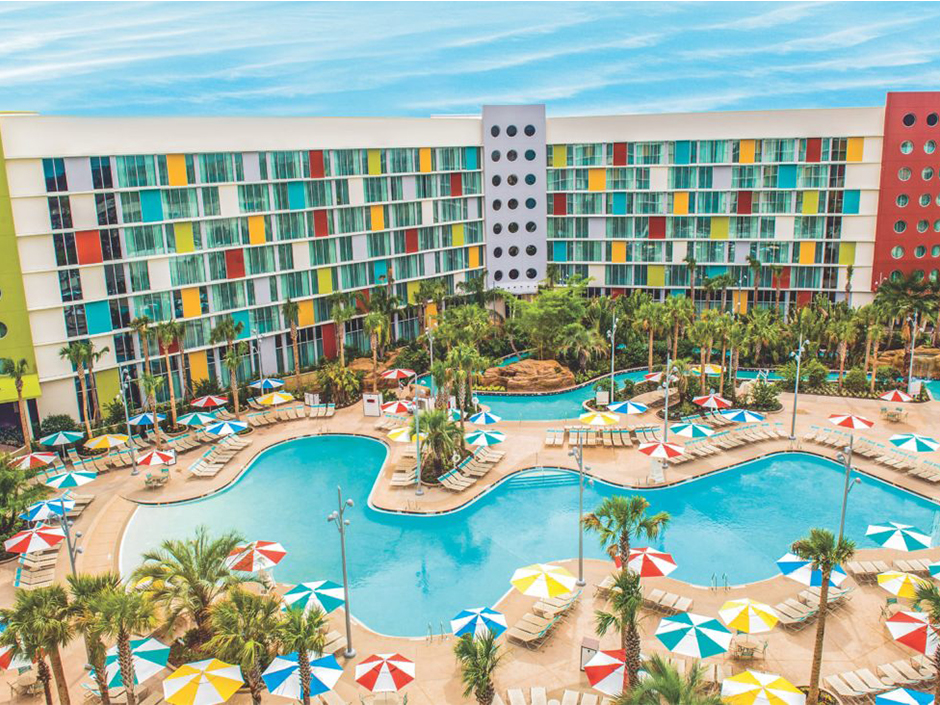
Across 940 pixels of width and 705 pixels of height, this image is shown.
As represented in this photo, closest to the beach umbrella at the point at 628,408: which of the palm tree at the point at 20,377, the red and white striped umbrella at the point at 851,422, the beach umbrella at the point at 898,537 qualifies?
the red and white striped umbrella at the point at 851,422

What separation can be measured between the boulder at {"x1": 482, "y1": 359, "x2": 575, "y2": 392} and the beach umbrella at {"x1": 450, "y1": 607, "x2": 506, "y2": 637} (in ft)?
91.2

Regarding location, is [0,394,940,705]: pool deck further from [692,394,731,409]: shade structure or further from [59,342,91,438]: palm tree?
[59,342,91,438]: palm tree

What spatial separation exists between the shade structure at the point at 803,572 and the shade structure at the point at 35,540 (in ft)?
85.9

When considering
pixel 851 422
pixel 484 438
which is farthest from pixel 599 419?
pixel 851 422

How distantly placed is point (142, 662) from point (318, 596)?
5512mm

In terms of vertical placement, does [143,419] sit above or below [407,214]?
below

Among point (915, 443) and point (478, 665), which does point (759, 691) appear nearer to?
point (478, 665)

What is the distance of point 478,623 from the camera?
79.8 ft

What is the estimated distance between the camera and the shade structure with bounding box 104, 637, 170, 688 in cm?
2205

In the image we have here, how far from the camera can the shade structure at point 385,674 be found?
21.9 meters

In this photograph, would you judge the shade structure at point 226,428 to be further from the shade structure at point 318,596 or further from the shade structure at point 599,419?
the shade structure at point 599,419

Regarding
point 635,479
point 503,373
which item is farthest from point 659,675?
point 503,373

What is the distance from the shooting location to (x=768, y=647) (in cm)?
2450

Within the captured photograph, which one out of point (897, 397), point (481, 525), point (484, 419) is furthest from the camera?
point (897, 397)
